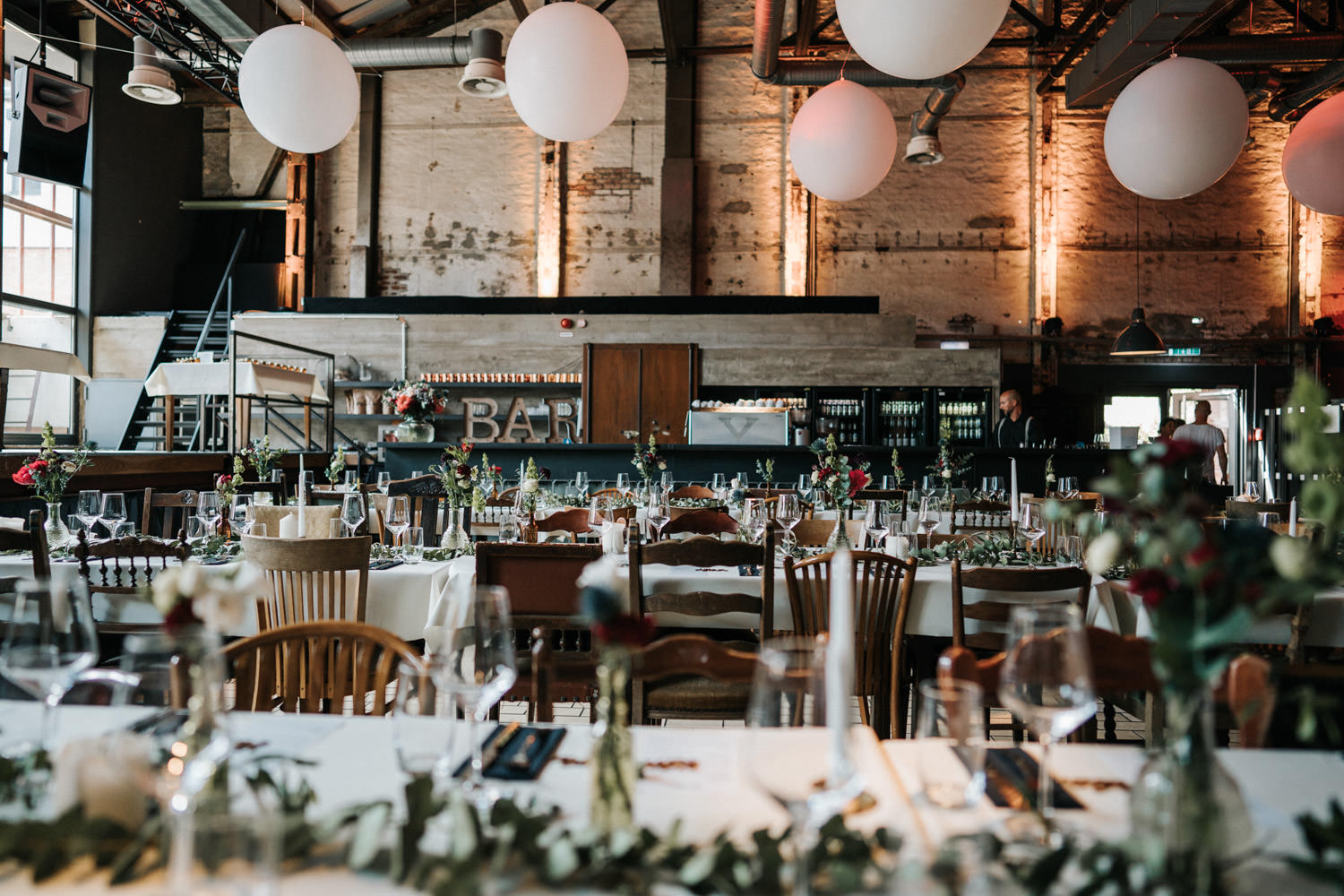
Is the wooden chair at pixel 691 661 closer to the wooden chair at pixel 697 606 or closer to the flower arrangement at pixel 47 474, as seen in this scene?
the wooden chair at pixel 697 606

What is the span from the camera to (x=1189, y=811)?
2.99ft

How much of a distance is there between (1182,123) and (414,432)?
24.5ft

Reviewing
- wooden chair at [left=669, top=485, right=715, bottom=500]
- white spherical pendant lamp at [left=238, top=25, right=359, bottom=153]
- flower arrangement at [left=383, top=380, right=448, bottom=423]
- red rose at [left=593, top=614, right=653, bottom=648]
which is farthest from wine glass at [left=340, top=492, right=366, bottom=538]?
flower arrangement at [left=383, top=380, right=448, bottom=423]

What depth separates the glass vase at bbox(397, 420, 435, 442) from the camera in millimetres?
9602

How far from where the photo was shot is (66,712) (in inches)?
62.7

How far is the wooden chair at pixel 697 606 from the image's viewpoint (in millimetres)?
2828

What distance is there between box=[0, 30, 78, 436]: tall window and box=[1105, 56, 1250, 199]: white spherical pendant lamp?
43.0 feet

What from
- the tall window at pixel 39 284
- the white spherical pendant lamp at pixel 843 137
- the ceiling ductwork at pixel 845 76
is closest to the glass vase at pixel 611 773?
the white spherical pendant lamp at pixel 843 137

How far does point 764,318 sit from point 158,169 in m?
9.43

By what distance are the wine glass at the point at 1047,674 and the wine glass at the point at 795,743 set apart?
0.91 feet

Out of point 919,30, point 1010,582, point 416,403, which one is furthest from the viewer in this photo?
point 416,403

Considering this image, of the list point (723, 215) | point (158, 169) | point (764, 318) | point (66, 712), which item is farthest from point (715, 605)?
point (158, 169)

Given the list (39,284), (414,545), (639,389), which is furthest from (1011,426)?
(39,284)

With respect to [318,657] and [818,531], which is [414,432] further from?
[318,657]
